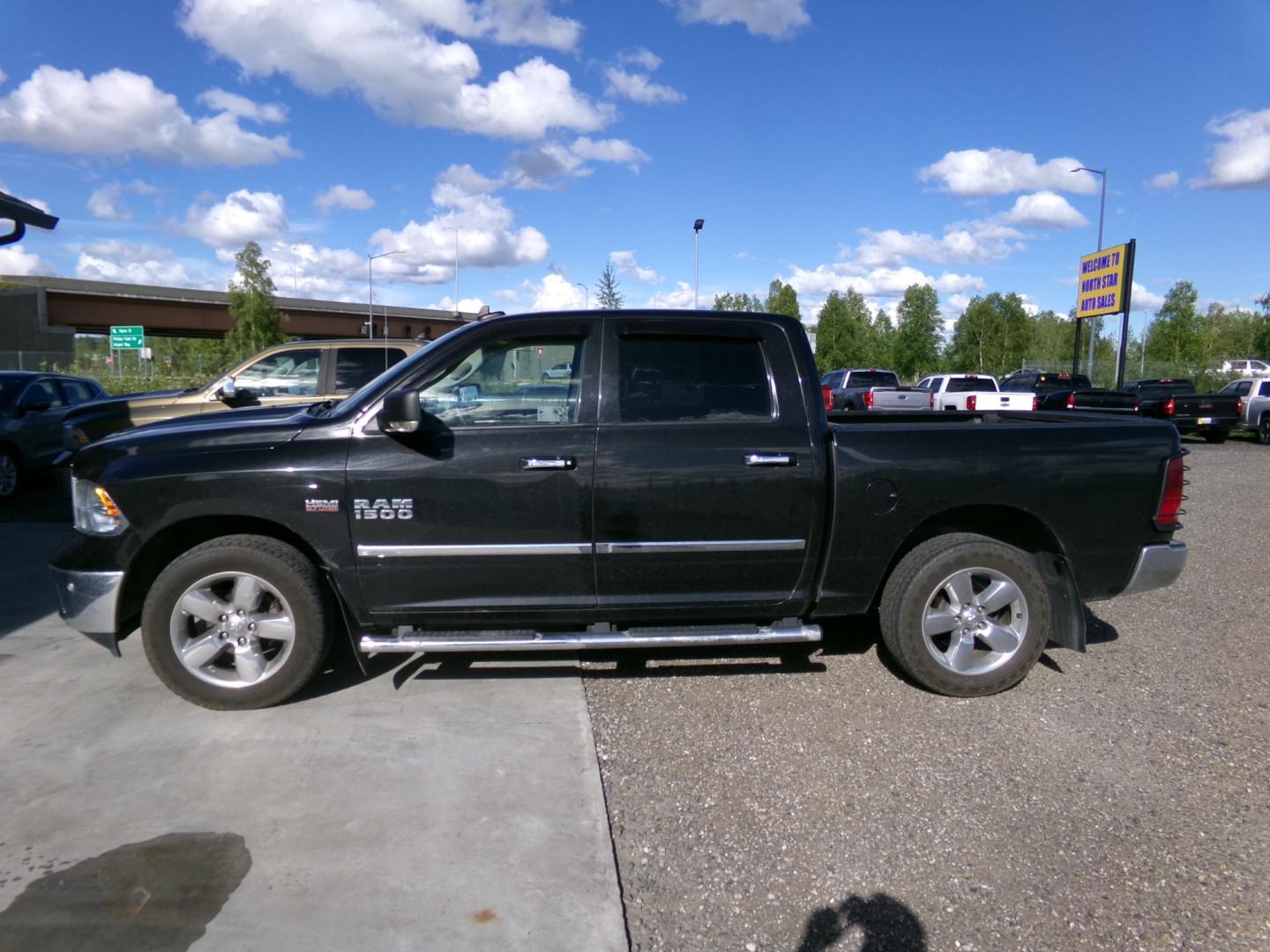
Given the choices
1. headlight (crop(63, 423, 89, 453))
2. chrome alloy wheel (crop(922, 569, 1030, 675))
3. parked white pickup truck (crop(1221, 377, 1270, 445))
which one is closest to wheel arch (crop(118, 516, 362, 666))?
chrome alloy wheel (crop(922, 569, 1030, 675))

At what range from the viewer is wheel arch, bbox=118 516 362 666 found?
14.2 ft

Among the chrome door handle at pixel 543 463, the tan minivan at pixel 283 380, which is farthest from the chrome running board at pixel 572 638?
the tan minivan at pixel 283 380

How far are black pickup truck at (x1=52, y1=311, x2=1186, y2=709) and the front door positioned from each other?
0.04ft

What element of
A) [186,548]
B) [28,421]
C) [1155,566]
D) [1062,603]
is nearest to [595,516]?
[186,548]

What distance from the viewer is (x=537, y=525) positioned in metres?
4.29

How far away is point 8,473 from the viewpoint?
10.7 meters

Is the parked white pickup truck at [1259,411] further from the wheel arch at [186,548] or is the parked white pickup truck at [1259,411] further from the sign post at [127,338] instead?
the sign post at [127,338]

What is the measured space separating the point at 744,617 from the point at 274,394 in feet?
21.8

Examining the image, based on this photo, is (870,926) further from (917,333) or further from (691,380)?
(917,333)

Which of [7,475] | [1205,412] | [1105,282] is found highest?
[1105,282]

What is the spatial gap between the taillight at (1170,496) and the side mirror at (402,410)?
375 centimetres

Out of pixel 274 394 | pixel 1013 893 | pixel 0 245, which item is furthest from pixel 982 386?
pixel 1013 893

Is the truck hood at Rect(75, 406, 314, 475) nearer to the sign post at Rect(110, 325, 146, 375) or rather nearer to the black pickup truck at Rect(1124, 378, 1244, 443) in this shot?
the black pickup truck at Rect(1124, 378, 1244, 443)

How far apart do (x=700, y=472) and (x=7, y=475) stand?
9958 millimetres
